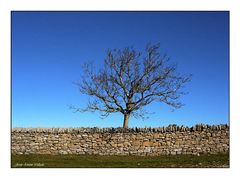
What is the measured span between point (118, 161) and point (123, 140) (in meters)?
1.66

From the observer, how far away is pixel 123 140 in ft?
62.8

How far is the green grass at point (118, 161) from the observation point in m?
16.3

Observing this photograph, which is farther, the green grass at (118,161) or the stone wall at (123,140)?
the stone wall at (123,140)

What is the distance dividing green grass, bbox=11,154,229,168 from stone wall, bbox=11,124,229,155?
512mm

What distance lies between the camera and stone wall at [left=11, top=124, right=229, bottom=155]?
741 inches

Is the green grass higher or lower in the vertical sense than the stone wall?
lower

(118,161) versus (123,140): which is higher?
(123,140)

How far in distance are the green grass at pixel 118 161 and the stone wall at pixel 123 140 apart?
20.2 inches

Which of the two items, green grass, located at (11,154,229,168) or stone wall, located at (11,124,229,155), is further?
stone wall, located at (11,124,229,155)
